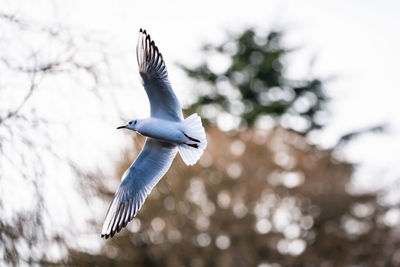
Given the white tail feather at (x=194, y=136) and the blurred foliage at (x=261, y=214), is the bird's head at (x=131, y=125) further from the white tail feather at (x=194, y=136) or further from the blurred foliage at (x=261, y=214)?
the blurred foliage at (x=261, y=214)

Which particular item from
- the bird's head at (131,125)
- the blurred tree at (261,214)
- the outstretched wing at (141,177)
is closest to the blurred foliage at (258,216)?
the blurred tree at (261,214)

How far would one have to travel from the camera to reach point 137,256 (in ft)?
58.6

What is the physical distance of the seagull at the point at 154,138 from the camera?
202 inches

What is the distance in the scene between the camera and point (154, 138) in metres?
5.41

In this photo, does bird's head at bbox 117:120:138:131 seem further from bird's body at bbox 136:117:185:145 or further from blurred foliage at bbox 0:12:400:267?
blurred foliage at bbox 0:12:400:267

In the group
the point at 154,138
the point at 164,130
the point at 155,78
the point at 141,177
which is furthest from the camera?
the point at 141,177

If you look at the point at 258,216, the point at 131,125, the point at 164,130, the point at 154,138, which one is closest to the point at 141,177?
the point at 154,138

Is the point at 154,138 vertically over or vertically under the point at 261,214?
under

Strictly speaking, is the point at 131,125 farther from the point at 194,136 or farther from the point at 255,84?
the point at 255,84

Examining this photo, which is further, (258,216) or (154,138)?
(258,216)

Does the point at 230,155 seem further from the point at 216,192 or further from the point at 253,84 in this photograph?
the point at 253,84

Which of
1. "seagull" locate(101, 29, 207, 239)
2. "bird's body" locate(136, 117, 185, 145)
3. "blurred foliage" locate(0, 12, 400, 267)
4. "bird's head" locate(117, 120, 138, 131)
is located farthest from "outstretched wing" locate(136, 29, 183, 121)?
"blurred foliage" locate(0, 12, 400, 267)

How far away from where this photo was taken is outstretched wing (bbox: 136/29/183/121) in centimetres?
511

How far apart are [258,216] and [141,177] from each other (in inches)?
513
